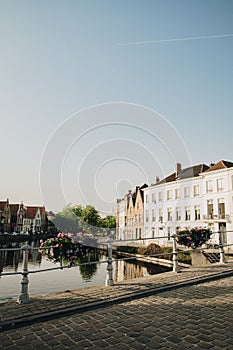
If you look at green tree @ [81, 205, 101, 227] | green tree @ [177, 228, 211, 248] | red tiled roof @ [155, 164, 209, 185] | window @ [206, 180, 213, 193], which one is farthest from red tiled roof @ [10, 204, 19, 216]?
green tree @ [177, 228, 211, 248]

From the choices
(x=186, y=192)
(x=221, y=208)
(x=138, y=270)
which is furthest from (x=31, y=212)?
(x=138, y=270)

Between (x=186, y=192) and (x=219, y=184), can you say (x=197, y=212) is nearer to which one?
(x=186, y=192)

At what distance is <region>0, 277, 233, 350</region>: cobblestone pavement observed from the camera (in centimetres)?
373

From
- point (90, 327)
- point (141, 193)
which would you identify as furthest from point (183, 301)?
point (141, 193)

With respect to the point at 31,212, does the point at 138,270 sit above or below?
below

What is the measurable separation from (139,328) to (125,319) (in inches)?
19.6

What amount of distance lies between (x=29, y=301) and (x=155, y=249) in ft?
77.7

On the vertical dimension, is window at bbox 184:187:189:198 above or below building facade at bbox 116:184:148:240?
above

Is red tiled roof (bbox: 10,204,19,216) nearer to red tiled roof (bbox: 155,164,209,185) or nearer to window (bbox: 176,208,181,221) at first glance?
red tiled roof (bbox: 155,164,209,185)

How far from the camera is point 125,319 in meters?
4.75

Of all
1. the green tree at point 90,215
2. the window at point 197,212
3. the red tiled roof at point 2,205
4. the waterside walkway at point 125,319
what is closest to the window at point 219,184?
the window at point 197,212

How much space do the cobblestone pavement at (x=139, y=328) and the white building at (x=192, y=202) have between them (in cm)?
2773

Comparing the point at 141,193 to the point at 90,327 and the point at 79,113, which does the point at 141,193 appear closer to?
the point at 79,113

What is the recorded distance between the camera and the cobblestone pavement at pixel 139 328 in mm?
A: 3734
